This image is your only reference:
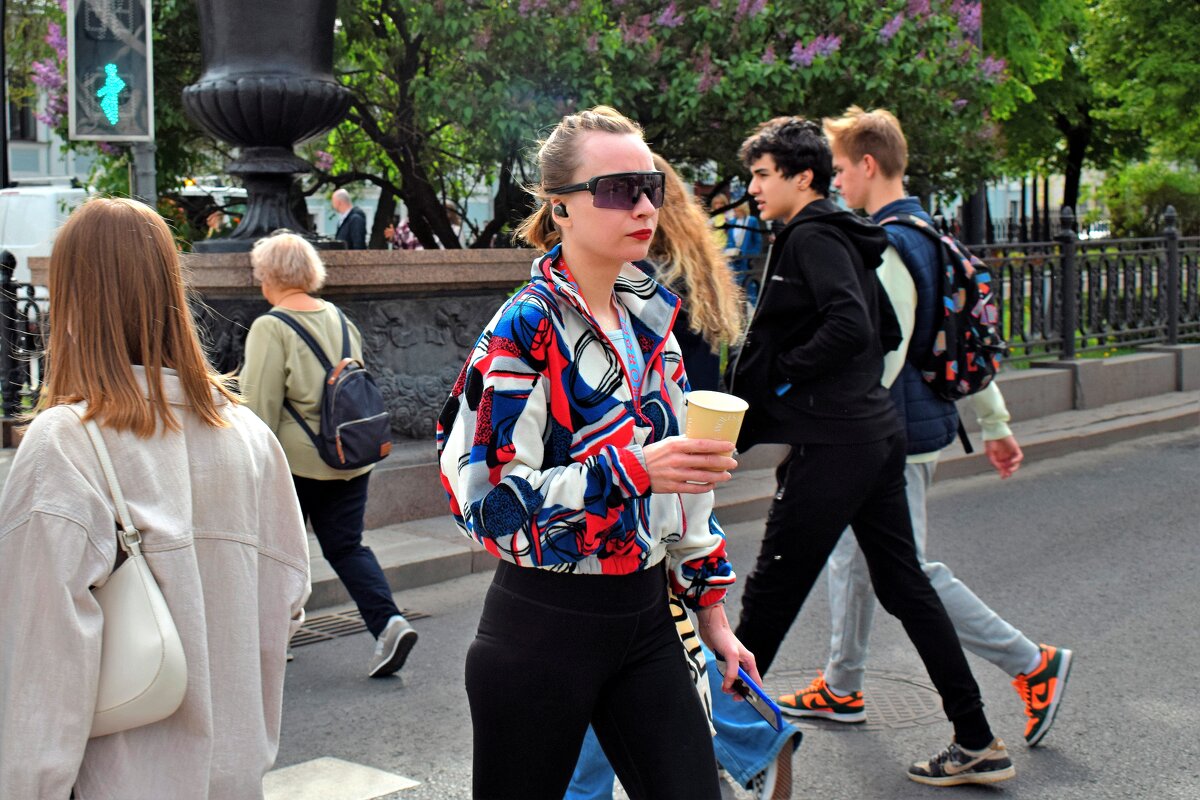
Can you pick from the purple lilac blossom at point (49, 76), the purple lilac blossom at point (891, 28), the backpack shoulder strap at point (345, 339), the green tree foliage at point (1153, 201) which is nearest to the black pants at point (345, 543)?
the backpack shoulder strap at point (345, 339)

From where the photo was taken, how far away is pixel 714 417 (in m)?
2.22

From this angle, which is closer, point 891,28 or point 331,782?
point 331,782

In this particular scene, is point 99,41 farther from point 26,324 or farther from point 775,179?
point 775,179

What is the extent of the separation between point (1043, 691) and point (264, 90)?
5.48 meters

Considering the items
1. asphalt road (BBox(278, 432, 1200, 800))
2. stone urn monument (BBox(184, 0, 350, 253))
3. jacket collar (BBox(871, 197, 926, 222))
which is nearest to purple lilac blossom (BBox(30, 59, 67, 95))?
stone urn monument (BBox(184, 0, 350, 253))

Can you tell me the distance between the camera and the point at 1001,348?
4672 mm

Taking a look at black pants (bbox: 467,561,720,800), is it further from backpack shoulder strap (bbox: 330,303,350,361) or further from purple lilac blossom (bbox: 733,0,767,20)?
purple lilac blossom (bbox: 733,0,767,20)

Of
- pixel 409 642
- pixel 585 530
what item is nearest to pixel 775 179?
pixel 585 530

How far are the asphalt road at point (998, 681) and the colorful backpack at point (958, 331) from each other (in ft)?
3.85

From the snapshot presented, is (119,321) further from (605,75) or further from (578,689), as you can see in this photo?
(605,75)

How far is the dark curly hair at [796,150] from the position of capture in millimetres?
4148

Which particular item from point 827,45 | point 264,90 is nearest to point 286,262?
point 264,90

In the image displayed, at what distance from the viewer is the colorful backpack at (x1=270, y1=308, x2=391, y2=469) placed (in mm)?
5355

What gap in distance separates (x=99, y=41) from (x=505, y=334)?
616cm
